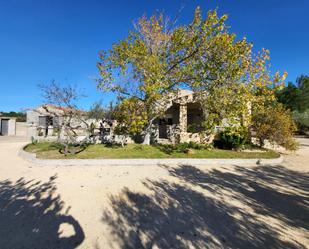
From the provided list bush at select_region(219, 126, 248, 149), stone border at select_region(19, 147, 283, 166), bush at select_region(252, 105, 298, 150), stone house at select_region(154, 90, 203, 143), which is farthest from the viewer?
stone house at select_region(154, 90, 203, 143)

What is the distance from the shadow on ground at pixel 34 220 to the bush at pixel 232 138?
10.2m

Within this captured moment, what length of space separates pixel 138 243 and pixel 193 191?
3.02 meters

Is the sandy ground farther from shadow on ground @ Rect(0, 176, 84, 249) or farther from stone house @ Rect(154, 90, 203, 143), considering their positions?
stone house @ Rect(154, 90, 203, 143)

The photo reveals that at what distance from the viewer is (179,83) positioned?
1235 centimetres

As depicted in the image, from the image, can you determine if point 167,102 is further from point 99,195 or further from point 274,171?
point 99,195

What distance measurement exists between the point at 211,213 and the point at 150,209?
4.39 feet

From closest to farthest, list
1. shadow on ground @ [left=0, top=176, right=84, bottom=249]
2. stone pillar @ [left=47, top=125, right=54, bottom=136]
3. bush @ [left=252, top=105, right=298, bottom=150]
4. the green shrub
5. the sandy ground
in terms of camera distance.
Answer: shadow on ground @ [left=0, top=176, right=84, bottom=249]
the sandy ground
the green shrub
bush @ [left=252, top=105, right=298, bottom=150]
stone pillar @ [left=47, top=125, right=54, bottom=136]

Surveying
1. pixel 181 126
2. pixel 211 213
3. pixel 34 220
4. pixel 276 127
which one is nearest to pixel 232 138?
pixel 276 127

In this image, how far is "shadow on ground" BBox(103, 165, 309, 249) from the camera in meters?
3.49

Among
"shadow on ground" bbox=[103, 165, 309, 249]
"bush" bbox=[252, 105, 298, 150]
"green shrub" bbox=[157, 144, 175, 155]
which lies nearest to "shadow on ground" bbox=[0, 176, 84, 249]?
"shadow on ground" bbox=[103, 165, 309, 249]

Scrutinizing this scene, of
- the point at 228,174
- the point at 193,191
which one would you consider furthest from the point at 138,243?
the point at 228,174

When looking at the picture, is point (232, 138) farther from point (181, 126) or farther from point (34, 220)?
point (34, 220)

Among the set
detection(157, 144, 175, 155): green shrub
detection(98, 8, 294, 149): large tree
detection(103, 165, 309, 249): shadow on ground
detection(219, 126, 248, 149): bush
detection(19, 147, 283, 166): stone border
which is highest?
detection(98, 8, 294, 149): large tree

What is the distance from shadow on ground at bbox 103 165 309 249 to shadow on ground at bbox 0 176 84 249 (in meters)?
0.77
